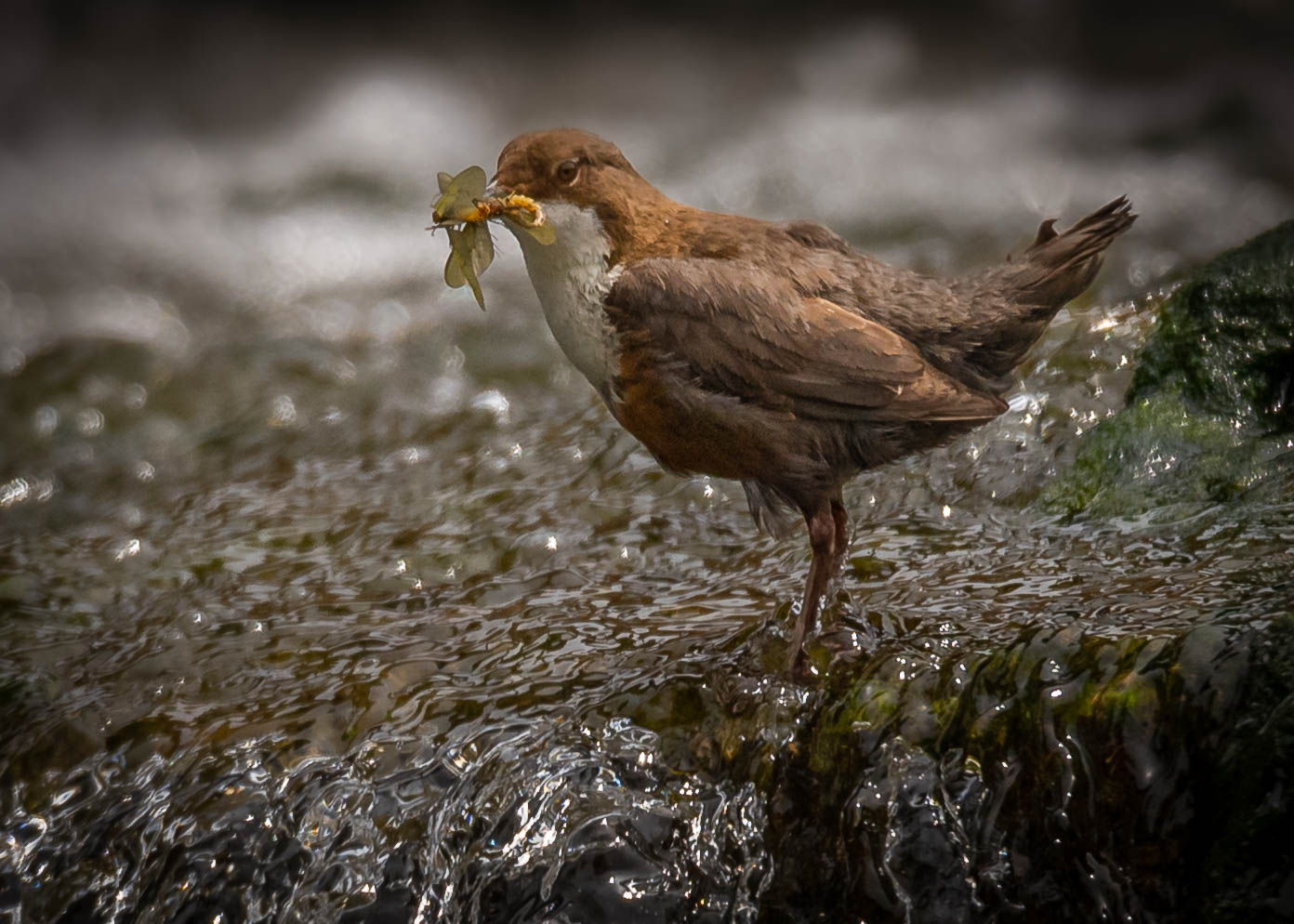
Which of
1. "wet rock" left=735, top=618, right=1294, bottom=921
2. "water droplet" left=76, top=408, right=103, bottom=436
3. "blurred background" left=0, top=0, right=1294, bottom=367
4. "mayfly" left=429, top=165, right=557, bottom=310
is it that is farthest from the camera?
"blurred background" left=0, top=0, right=1294, bottom=367

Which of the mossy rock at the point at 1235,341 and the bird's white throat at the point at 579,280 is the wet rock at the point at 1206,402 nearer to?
the mossy rock at the point at 1235,341

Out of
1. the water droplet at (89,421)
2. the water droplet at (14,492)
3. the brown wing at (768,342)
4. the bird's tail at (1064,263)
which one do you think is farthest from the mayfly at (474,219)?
the water droplet at (89,421)

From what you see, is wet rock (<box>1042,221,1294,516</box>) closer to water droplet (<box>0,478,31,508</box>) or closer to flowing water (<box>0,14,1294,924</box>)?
flowing water (<box>0,14,1294,924</box>)

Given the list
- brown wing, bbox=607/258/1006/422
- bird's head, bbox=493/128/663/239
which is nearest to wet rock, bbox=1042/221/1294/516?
brown wing, bbox=607/258/1006/422

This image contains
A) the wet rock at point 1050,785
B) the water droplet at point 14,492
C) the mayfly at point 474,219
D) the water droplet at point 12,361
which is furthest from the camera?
the water droplet at point 12,361

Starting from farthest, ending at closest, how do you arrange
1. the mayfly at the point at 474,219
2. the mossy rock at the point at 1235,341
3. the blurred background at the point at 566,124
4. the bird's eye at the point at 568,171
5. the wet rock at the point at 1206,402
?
the blurred background at the point at 566,124 → the mossy rock at the point at 1235,341 → the wet rock at the point at 1206,402 → the bird's eye at the point at 568,171 → the mayfly at the point at 474,219

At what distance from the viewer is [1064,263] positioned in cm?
310

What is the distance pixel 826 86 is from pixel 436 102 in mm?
2785

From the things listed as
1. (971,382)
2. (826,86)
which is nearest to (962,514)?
(971,382)

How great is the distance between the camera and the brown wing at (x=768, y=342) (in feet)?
9.45

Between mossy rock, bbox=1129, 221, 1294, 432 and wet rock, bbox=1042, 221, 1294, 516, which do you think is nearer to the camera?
wet rock, bbox=1042, 221, 1294, 516

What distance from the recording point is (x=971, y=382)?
3152 millimetres

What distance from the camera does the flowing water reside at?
8.87 feet

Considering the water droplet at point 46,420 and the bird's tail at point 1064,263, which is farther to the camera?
the water droplet at point 46,420
